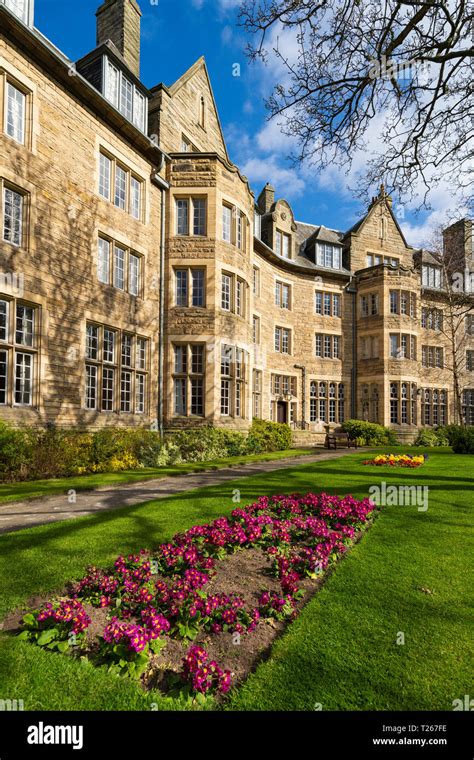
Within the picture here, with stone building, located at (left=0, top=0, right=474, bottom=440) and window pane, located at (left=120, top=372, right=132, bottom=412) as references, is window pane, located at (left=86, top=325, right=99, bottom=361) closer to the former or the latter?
stone building, located at (left=0, top=0, right=474, bottom=440)

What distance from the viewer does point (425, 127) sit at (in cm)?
1017

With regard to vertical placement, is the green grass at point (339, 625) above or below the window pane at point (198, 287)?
below

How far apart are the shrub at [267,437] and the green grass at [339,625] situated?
1237cm

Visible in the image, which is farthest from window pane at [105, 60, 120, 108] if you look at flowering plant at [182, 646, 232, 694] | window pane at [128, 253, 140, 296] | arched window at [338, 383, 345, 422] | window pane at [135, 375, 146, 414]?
arched window at [338, 383, 345, 422]

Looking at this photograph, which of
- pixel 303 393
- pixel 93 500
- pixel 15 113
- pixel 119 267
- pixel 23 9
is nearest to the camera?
pixel 93 500

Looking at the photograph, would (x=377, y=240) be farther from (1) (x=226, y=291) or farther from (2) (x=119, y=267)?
(2) (x=119, y=267)

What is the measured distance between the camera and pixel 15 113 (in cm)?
1178

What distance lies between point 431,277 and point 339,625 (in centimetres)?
3598

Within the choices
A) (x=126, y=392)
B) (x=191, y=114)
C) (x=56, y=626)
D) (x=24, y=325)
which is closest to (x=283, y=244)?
(x=191, y=114)

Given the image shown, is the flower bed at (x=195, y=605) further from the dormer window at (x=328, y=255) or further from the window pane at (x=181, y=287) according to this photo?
the dormer window at (x=328, y=255)

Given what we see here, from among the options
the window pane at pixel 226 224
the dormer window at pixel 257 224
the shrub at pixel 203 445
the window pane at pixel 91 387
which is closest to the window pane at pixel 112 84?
the window pane at pixel 226 224

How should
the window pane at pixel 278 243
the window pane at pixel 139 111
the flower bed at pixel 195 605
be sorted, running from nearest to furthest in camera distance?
the flower bed at pixel 195 605
the window pane at pixel 139 111
the window pane at pixel 278 243

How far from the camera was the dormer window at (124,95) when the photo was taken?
15320 mm

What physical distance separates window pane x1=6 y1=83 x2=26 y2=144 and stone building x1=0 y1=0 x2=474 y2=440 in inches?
1.9
